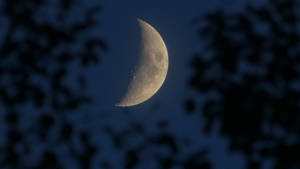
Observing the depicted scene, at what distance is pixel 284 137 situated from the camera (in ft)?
20.8

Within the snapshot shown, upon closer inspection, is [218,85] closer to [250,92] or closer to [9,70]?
[250,92]

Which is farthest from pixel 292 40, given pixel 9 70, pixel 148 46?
pixel 148 46

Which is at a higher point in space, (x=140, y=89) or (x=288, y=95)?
(x=140, y=89)

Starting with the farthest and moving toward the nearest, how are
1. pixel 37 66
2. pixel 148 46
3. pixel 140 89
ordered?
pixel 148 46
pixel 140 89
pixel 37 66

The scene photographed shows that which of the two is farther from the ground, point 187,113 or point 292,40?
point 292,40

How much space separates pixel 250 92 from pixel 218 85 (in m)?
0.35

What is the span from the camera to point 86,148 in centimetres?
677

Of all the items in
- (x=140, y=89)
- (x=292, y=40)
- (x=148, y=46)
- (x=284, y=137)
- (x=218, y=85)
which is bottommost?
(x=284, y=137)

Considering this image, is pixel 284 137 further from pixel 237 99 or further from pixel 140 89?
pixel 140 89

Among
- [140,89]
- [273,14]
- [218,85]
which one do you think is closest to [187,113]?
[218,85]

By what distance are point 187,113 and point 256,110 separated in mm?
741

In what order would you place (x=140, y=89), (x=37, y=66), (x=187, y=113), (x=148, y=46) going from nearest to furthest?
(x=187, y=113) < (x=37, y=66) < (x=140, y=89) < (x=148, y=46)

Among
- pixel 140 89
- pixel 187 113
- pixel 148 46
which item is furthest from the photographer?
pixel 148 46

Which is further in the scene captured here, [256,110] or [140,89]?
[140,89]
